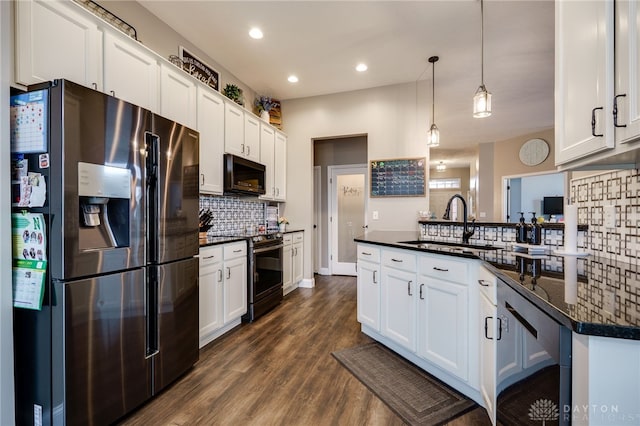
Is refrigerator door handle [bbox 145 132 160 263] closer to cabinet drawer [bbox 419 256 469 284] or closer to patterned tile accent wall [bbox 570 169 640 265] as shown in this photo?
cabinet drawer [bbox 419 256 469 284]

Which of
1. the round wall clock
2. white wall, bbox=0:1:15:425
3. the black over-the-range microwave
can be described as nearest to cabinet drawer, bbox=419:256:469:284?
the black over-the-range microwave

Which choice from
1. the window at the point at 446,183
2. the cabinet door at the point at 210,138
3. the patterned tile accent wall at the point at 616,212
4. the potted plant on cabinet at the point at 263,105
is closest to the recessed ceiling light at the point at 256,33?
the cabinet door at the point at 210,138

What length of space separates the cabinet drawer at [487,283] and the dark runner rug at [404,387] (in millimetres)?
749

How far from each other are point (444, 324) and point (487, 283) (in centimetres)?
Answer: 50

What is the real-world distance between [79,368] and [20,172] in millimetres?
991

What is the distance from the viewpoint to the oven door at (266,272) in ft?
10.5

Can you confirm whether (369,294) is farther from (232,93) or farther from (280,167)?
(232,93)

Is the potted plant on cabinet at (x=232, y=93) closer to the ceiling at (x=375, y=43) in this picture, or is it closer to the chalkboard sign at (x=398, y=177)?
the ceiling at (x=375, y=43)

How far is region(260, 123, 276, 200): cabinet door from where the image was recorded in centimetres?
399

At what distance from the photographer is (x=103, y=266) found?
1521mm

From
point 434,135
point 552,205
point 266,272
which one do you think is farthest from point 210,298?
point 552,205

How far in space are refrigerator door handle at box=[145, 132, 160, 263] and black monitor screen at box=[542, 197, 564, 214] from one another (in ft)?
25.7

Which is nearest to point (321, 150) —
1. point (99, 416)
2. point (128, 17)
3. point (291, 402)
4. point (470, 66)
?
point (470, 66)

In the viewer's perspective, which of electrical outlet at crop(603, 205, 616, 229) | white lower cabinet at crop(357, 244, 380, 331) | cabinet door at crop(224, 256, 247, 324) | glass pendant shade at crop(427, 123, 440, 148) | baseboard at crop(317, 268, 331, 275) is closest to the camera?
electrical outlet at crop(603, 205, 616, 229)
